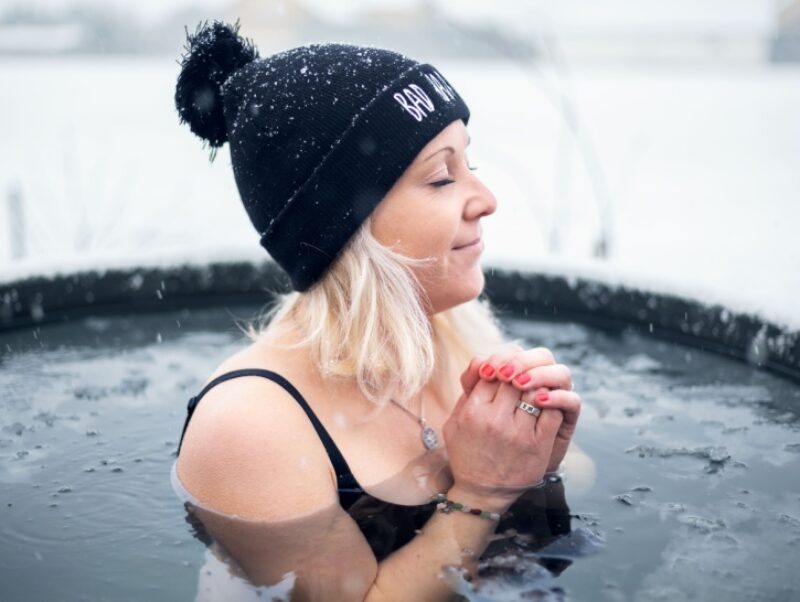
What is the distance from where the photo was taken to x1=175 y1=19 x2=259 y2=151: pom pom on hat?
222 centimetres

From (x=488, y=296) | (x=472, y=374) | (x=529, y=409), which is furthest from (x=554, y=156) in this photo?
(x=529, y=409)

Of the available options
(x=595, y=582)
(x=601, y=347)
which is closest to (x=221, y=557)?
(x=595, y=582)

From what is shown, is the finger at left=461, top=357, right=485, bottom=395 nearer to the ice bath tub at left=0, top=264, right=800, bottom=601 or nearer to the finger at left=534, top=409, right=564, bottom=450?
the finger at left=534, top=409, right=564, bottom=450

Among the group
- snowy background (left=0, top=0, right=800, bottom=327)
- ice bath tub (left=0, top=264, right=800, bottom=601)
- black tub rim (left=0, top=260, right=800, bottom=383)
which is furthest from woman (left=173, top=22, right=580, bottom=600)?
snowy background (left=0, top=0, right=800, bottom=327)

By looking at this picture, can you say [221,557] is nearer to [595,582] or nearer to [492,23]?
[595,582]

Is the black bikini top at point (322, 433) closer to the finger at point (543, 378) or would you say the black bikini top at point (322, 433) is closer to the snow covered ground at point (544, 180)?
the finger at point (543, 378)

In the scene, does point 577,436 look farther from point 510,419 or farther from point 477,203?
point 477,203

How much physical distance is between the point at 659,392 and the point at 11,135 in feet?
40.8

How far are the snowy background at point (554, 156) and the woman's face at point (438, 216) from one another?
48.3 inches

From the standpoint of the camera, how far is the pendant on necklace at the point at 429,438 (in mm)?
2156

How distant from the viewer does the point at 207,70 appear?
7.34 ft

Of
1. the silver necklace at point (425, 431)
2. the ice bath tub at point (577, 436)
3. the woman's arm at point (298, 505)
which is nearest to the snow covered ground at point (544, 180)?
the ice bath tub at point (577, 436)

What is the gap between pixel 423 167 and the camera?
2012mm

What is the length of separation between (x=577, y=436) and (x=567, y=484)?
40 cm
